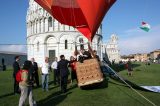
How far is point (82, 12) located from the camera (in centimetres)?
1301

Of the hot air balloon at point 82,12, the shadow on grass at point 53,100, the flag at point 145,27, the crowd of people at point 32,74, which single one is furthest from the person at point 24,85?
the flag at point 145,27

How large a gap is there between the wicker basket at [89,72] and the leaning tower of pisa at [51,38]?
149ft

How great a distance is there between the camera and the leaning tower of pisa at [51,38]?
6184 centimetres

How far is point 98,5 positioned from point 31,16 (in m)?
58.9

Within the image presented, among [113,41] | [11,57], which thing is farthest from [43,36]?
[113,41]

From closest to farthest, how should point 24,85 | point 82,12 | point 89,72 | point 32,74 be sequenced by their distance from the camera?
point 24,85
point 32,74
point 82,12
point 89,72

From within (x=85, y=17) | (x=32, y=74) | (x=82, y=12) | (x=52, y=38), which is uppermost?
(x=52, y=38)

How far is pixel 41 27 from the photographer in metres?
64.9

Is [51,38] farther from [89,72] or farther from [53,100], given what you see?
[53,100]

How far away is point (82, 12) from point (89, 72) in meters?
2.55

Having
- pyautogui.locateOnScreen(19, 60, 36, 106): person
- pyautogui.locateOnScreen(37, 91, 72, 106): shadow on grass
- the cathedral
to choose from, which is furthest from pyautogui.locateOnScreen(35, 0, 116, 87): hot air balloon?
the cathedral

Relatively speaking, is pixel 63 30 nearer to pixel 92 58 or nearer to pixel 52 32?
pixel 52 32

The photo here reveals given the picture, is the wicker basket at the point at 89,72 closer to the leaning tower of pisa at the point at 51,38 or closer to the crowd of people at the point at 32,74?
the crowd of people at the point at 32,74

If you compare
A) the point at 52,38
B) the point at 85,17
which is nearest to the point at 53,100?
the point at 85,17
